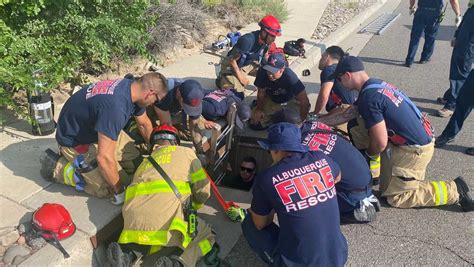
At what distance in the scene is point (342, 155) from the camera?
351 centimetres

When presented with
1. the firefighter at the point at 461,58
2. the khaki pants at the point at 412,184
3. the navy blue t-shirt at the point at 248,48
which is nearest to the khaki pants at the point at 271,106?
the navy blue t-shirt at the point at 248,48

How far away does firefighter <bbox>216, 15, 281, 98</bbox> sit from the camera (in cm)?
582

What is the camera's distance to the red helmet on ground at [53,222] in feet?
10.3

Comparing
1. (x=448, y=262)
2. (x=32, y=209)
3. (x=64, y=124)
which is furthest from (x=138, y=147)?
(x=448, y=262)

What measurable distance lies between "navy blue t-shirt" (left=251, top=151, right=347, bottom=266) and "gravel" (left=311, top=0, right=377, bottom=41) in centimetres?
704

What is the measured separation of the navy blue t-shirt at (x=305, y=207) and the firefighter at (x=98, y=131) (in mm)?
1350

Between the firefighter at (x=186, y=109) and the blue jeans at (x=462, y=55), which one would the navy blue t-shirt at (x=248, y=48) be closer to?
the firefighter at (x=186, y=109)

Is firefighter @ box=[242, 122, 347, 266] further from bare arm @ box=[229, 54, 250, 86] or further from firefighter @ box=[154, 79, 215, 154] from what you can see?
bare arm @ box=[229, 54, 250, 86]

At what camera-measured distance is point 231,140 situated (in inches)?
184

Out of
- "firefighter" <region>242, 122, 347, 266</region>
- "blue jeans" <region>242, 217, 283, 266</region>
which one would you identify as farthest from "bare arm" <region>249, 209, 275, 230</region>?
"firefighter" <region>242, 122, 347, 266</region>

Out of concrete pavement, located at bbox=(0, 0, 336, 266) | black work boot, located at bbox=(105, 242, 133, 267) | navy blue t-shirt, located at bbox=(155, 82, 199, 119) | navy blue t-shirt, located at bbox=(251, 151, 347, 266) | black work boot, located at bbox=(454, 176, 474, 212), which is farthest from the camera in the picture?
navy blue t-shirt, located at bbox=(155, 82, 199, 119)

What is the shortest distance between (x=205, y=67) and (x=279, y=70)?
99.9 inches

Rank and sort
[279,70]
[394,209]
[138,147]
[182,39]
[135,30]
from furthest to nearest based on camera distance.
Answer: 1. [182,39]
2. [135,30]
3. [279,70]
4. [138,147]
5. [394,209]

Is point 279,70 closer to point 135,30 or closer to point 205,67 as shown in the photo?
point 135,30
